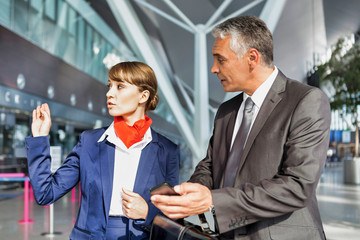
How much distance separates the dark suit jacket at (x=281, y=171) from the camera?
1276mm

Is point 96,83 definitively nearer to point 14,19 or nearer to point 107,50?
point 107,50

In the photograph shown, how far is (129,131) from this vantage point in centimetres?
203

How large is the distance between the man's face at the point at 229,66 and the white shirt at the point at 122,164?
0.64 m

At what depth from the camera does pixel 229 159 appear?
1.57 m

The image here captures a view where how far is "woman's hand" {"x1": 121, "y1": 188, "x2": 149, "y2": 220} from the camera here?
68.2 inches

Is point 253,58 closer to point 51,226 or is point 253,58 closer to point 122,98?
point 122,98

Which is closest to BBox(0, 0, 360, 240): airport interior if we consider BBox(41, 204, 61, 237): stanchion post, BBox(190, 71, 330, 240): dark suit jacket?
BBox(41, 204, 61, 237): stanchion post

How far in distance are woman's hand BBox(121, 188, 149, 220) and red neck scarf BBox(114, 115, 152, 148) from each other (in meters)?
0.34

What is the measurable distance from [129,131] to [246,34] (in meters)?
0.83

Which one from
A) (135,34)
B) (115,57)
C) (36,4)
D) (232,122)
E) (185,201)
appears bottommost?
(185,201)

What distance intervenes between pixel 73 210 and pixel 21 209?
1.46 meters

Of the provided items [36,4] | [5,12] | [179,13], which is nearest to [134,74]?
[179,13]

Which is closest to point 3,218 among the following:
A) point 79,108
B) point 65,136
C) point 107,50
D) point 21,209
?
point 21,209

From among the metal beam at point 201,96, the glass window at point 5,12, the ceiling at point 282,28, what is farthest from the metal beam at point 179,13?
the glass window at point 5,12
